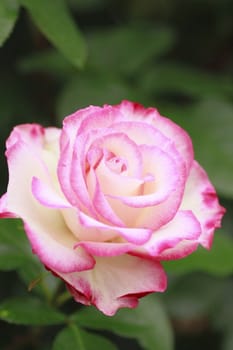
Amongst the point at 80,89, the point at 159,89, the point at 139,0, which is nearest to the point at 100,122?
the point at 80,89

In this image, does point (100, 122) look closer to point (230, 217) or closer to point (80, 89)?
point (80, 89)

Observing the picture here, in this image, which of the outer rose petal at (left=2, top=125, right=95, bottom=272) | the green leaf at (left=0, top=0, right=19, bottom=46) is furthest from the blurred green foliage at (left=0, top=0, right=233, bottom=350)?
the outer rose petal at (left=2, top=125, right=95, bottom=272)

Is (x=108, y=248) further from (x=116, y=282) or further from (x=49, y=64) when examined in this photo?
(x=49, y=64)

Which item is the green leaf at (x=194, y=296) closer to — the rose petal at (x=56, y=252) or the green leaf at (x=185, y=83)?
the green leaf at (x=185, y=83)

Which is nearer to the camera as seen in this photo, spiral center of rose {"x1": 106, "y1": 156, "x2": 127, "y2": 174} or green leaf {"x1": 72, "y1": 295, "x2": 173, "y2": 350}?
spiral center of rose {"x1": 106, "y1": 156, "x2": 127, "y2": 174}

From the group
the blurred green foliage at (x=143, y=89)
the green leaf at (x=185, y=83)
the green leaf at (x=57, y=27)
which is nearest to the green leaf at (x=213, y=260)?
the blurred green foliage at (x=143, y=89)

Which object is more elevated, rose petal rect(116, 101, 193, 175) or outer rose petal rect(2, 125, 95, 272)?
rose petal rect(116, 101, 193, 175)

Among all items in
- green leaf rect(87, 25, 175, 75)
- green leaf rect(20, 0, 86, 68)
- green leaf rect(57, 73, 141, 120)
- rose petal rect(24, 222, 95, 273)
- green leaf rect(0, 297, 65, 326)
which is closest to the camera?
rose petal rect(24, 222, 95, 273)

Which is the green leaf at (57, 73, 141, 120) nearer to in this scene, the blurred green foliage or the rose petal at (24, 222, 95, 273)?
the blurred green foliage
